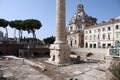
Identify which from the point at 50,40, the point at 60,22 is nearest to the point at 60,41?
the point at 60,22

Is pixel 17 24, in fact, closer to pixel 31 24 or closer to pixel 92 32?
pixel 31 24

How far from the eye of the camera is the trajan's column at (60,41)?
78.1ft

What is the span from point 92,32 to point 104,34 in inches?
249

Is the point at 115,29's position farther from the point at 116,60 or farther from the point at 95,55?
the point at 116,60

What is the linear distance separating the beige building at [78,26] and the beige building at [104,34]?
172 inches

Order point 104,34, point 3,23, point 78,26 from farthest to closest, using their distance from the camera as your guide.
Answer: point 78,26
point 3,23
point 104,34

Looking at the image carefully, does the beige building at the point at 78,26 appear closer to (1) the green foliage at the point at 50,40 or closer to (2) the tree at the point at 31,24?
(1) the green foliage at the point at 50,40

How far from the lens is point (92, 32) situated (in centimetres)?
5425

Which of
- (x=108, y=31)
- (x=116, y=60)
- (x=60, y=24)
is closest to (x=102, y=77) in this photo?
(x=116, y=60)

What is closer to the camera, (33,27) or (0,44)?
(0,44)

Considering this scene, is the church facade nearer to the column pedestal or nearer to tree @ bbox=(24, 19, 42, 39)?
the column pedestal

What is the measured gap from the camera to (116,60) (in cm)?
1168

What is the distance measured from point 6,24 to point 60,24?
31766 millimetres

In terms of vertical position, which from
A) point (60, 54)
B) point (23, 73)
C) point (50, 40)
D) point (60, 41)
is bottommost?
point (23, 73)
